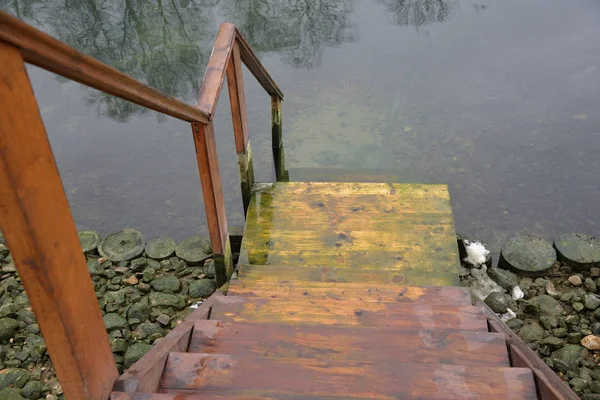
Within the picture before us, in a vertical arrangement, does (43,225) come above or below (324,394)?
above

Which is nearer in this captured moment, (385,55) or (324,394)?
(324,394)

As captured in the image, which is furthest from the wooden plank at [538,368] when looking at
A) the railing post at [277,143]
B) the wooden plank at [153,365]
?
the railing post at [277,143]

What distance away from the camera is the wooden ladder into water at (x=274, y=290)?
1.12 m

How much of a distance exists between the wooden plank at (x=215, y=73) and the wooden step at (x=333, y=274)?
102 centimetres

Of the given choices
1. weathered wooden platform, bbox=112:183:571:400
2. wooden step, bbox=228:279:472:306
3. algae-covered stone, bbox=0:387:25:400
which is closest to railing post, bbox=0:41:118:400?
weathered wooden platform, bbox=112:183:571:400

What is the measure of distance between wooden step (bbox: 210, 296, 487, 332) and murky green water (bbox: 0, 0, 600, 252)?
260cm

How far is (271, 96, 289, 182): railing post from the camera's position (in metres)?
5.10

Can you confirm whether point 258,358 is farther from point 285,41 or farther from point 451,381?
point 285,41

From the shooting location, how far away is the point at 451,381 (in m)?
1.78

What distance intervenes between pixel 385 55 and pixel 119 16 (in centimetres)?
443

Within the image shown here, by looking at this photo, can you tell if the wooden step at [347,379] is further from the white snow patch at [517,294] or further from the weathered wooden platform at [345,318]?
the white snow patch at [517,294]

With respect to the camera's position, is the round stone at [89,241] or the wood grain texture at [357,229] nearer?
the wood grain texture at [357,229]

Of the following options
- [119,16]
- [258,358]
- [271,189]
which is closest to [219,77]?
[271,189]

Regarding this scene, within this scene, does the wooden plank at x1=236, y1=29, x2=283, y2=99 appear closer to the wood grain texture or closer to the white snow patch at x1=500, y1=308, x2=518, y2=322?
the wood grain texture
